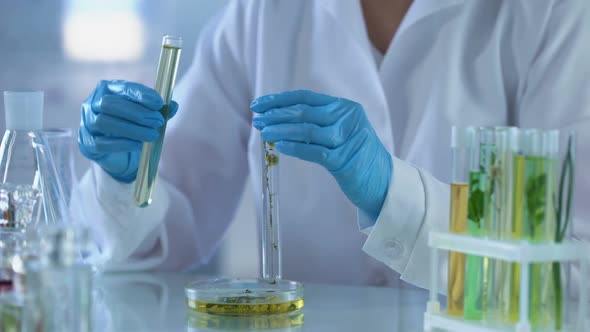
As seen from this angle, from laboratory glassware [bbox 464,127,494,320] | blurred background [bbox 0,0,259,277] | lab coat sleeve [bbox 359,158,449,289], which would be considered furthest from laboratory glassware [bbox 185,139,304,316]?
blurred background [bbox 0,0,259,277]

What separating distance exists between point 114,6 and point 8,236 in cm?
238

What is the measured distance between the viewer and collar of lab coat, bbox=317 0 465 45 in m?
2.03

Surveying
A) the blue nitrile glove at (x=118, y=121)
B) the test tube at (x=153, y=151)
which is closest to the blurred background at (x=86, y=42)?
the blue nitrile glove at (x=118, y=121)

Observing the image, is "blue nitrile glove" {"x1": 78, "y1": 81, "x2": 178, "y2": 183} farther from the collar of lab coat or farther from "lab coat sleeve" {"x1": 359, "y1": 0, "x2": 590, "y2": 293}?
the collar of lab coat

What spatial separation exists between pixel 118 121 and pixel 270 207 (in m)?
0.37

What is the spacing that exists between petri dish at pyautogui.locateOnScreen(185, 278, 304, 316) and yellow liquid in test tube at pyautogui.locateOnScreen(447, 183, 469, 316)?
0.36 meters

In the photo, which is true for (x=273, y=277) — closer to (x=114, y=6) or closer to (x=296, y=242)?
(x=296, y=242)

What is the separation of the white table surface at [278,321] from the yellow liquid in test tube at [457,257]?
0.22 m

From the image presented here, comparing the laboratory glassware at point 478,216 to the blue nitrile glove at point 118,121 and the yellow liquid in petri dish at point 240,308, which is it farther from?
the blue nitrile glove at point 118,121

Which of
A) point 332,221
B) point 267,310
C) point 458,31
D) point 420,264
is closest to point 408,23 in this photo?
point 458,31

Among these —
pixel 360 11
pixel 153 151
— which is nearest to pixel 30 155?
pixel 153 151

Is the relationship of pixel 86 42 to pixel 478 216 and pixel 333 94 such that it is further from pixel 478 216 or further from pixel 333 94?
pixel 478 216

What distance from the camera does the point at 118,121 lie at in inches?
A: 64.8

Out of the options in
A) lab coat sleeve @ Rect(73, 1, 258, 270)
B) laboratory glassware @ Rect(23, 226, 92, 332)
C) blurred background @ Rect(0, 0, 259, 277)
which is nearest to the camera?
laboratory glassware @ Rect(23, 226, 92, 332)
